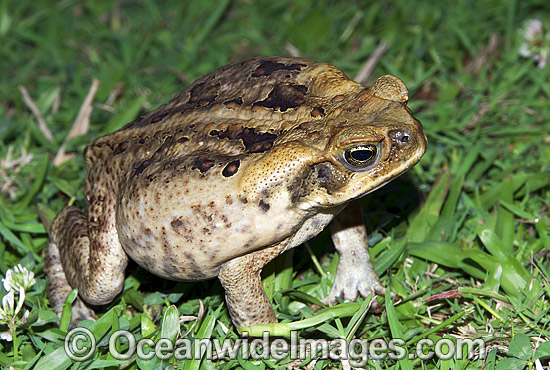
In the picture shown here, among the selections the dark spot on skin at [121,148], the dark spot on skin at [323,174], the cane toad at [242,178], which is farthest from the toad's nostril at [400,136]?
the dark spot on skin at [121,148]

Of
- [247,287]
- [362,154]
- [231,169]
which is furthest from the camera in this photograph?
[247,287]

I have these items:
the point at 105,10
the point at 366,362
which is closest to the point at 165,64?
the point at 105,10

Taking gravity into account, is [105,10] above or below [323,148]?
below

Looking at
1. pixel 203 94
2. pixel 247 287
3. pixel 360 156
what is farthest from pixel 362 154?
pixel 203 94

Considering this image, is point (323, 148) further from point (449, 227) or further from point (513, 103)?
A: point (513, 103)

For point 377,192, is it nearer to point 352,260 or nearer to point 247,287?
point 352,260

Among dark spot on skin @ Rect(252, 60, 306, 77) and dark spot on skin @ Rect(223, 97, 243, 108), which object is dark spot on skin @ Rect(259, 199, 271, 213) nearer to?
dark spot on skin @ Rect(223, 97, 243, 108)

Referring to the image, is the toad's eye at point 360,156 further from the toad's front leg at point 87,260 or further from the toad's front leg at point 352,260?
the toad's front leg at point 87,260
